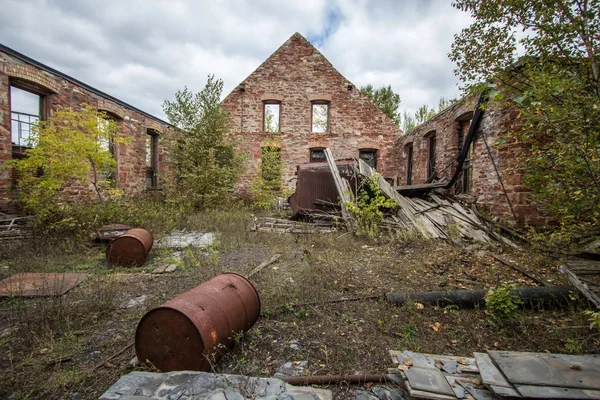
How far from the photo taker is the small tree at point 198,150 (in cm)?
915

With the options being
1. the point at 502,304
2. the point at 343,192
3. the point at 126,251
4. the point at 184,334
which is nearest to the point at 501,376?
the point at 502,304

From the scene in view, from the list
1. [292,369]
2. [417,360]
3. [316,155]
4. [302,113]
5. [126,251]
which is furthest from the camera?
[316,155]

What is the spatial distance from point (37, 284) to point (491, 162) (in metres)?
8.21

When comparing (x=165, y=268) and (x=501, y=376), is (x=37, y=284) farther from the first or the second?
(x=501, y=376)

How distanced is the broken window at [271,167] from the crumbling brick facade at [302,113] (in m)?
0.23

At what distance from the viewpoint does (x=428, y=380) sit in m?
1.68

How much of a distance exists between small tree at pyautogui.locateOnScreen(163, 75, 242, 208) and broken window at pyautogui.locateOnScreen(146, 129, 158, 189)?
8.14ft

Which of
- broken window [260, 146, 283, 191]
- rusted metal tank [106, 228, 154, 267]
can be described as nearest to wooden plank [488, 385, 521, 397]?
rusted metal tank [106, 228, 154, 267]

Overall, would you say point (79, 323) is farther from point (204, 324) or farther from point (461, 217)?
point (461, 217)

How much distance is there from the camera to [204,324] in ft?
6.24

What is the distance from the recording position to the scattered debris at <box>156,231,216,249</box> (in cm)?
544

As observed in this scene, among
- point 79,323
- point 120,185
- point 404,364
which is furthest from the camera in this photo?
point 120,185

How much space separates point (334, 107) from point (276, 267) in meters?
9.96

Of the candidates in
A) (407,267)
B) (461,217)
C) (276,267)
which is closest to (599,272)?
(407,267)
